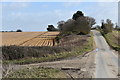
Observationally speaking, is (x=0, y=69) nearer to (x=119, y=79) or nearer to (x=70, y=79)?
(x=70, y=79)

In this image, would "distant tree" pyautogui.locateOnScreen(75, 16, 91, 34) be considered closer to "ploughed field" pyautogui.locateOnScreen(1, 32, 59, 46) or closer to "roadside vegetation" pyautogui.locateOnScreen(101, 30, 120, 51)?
"roadside vegetation" pyautogui.locateOnScreen(101, 30, 120, 51)

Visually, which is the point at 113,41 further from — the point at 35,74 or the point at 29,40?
the point at 35,74

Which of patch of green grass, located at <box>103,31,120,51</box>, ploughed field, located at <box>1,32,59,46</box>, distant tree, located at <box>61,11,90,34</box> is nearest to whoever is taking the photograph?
patch of green grass, located at <box>103,31,120,51</box>

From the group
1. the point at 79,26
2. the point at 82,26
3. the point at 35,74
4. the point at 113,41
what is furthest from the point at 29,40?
the point at 35,74

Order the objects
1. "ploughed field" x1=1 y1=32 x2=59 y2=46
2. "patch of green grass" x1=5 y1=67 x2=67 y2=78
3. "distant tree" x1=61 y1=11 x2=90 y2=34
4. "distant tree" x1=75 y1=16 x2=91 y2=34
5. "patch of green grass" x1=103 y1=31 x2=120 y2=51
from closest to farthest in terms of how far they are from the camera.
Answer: "patch of green grass" x1=5 y1=67 x2=67 y2=78
"patch of green grass" x1=103 y1=31 x2=120 y2=51
"ploughed field" x1=1 y1=32 x2=59 y2=46
"distant tree" x1=75 y1=16 x2=91 y2=34
"distant tree" x1=61 y1=11 x2=90 y2=34

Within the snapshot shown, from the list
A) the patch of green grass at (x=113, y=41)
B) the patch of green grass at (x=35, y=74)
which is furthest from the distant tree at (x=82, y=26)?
the patch of green grass at (x=35, y=74)

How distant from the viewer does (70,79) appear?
54.2 ft

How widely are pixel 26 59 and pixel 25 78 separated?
1345 centimetres

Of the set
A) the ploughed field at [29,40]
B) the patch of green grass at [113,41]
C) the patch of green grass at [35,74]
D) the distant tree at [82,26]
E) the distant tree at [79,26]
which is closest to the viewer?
the patch of green grass at [35,74]

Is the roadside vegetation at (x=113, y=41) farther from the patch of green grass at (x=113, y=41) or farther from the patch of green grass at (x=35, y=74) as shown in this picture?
the patch of green grass at (x=35, y=74)

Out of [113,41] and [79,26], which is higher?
[79,26]

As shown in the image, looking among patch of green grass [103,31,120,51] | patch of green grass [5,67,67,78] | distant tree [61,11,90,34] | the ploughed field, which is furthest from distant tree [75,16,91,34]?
patch of green grass [5,67,67,78]

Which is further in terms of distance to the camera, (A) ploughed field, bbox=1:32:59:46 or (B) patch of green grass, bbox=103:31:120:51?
(A) ploughed field, bbox=1:32:59:46

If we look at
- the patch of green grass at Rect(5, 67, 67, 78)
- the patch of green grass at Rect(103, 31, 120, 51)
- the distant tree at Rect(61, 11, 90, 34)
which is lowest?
the patch of green grass at Rect(5, 67, 67, 78)
